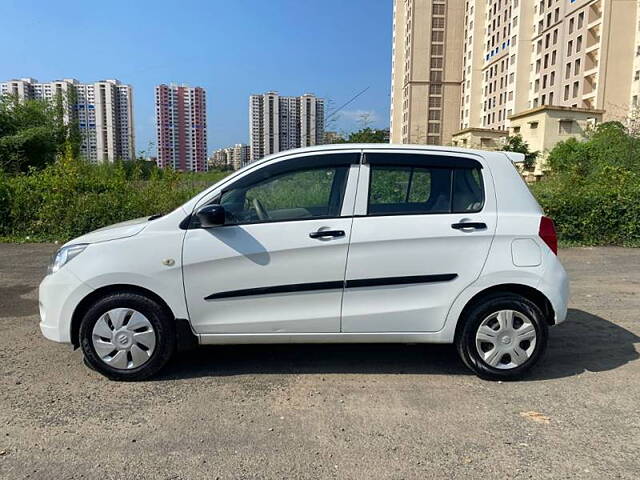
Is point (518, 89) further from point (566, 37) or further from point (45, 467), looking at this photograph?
point (45, 467)

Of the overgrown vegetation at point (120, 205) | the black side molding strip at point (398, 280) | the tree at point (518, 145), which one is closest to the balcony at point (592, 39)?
the tree at point (518, 145)

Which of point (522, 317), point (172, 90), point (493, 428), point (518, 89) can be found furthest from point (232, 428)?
point (518, 89)

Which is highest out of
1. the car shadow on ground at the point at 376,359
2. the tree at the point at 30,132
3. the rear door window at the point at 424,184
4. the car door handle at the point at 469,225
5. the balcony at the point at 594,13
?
the balcony at the point at 594,13

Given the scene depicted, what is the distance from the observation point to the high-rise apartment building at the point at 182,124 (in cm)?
4041

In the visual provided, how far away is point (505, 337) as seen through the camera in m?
3.78

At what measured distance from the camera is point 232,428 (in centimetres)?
312

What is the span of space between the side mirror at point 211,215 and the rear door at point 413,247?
101 centimetres

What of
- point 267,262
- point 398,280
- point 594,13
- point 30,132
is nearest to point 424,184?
point 398,280

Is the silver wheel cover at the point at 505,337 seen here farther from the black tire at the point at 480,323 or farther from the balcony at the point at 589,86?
the balcony at the point at 589,86

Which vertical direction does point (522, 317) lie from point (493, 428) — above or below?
above

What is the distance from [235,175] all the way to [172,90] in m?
43.1

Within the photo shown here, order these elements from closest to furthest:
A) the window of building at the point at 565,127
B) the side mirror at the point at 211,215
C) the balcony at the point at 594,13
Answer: the side mirror at the point at 211,215, the window of building at the point at 565,127, the balcony at the point at 594,13

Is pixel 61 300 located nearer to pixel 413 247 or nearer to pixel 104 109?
pixel 413 247

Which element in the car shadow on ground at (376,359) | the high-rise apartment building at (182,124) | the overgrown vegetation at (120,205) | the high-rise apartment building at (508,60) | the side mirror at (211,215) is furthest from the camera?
the high-rise apartment building at (508,60)
